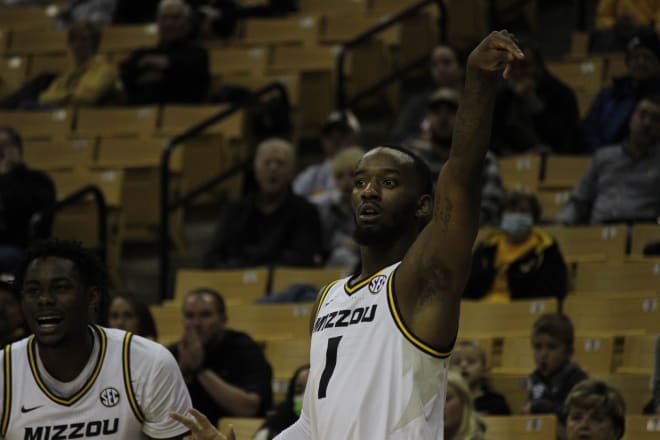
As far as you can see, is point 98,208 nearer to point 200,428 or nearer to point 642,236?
point 642,236

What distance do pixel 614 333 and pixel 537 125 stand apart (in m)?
2.69

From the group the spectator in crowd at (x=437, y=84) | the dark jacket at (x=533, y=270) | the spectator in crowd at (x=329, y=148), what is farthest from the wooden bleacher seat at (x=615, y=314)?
the spectator in crowd at (x=437, y=84)

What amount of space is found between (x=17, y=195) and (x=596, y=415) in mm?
4913

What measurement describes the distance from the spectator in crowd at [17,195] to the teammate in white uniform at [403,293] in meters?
5.79

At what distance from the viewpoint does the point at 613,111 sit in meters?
10.2

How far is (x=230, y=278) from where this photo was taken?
9406mm

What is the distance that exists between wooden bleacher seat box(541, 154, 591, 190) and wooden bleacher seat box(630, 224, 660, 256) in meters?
1.09

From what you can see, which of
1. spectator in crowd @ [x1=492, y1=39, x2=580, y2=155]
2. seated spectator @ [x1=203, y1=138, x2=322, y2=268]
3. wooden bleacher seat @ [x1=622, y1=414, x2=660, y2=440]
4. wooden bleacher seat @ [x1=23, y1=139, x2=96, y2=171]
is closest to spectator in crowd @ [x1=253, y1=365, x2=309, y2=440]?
wooden bleacher seat @ [x1=622, y1=414, x2=660, y2=440]

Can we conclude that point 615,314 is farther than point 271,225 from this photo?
No

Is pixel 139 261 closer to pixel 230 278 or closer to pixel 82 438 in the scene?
pixel 230 278

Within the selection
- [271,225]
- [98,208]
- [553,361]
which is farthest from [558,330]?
[98,208]

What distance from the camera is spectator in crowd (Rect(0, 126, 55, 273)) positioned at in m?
10.0

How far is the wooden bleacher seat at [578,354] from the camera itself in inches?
309

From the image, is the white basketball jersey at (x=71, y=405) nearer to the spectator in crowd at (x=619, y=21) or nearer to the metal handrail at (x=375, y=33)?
the metal handrail at (x=375, y=33)
